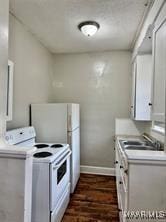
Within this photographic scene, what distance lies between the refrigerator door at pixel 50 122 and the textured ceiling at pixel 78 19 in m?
1.16

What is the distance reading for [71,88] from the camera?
12.4ft

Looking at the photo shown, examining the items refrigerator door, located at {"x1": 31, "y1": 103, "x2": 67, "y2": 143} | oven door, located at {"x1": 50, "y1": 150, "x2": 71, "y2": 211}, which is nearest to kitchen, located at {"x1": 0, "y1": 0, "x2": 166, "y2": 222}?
refrigerator door, located at {"x1": 31, "y1": 103, "x2": 67, "y2": 143}

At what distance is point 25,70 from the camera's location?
2602 mm

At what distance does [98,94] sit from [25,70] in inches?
64.0

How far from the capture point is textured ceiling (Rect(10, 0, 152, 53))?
196 cm

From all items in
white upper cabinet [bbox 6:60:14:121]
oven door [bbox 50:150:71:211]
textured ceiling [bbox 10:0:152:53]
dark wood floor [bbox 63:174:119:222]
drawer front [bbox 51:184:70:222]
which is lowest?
dark wood floor [bbox 63:174:119:222]

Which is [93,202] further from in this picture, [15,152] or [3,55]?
[3,55]

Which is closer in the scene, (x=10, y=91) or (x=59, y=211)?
(x=59, y=211)

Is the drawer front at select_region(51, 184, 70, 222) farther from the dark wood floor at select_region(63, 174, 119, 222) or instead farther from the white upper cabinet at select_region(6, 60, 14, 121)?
the white upper cabinet at select_region(6, 60, 14, 121)

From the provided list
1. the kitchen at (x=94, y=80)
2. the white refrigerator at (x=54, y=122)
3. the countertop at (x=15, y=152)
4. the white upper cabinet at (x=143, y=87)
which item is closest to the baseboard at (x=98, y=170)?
the kitchen at (x=94, y=80)

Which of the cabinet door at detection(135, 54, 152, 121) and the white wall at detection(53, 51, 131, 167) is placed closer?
the cabinet door at detection(135, 54, 152, 121)

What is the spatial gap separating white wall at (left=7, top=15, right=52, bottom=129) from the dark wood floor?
139 centimetres

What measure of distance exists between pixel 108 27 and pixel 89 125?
1.94 metres

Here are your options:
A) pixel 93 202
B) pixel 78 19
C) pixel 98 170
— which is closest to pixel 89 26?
pixel 78 19
